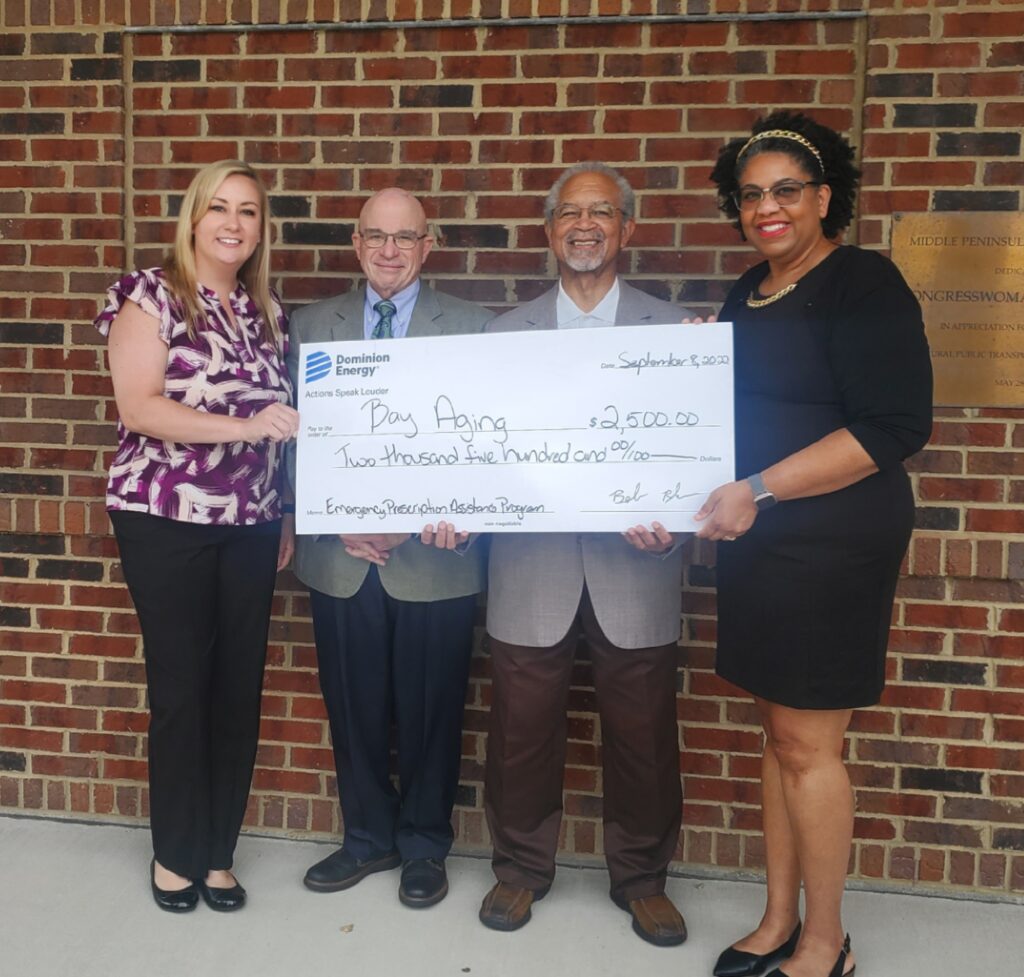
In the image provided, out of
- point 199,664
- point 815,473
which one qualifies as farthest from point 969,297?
point 199,664

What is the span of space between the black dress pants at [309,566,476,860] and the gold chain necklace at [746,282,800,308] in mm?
1125

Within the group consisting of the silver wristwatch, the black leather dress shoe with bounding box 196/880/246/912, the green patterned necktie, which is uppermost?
the green patterned necktie

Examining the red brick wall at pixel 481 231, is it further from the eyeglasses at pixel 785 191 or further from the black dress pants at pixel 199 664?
the eyeglasses at pixel 785 191

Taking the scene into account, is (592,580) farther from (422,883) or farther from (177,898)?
(177,898)

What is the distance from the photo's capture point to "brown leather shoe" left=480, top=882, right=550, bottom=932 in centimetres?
274

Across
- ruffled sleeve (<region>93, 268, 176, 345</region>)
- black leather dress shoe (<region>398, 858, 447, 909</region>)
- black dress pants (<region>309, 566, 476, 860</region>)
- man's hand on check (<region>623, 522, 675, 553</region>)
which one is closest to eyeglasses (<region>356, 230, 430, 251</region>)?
ruffled sleeve (<region>93, 268, 176, 345</region>)

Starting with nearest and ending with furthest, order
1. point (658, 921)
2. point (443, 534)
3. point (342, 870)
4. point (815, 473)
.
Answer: point (815, 473)
point (443, 534)
point (658, 921)
point (342, 870)

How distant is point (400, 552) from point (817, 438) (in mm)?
1155

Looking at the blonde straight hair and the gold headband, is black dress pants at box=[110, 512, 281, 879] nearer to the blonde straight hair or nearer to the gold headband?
the blonde straight hair

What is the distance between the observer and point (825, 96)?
9.62 ft

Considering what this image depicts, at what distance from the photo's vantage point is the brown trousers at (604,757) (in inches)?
106

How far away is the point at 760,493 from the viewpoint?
2.27 metres

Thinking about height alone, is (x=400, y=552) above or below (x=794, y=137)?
below

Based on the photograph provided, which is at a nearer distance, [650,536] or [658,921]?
[650,536]
